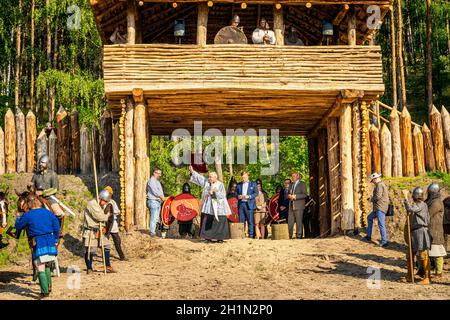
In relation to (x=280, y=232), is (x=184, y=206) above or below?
above

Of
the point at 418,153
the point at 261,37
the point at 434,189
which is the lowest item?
the point at 434,189

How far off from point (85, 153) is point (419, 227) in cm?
1080

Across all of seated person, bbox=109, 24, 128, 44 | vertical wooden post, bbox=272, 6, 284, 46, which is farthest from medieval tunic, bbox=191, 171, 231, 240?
seated person, bbox=109, 24, 128, 44

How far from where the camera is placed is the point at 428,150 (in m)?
20.5

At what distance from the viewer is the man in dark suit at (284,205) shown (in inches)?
746

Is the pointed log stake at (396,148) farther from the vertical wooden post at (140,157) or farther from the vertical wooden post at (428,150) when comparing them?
the vertical wooden post at (140,157)

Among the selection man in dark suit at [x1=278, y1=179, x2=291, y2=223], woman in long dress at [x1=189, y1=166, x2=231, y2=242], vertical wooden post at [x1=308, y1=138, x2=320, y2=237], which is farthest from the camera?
vertical wooden post at [x1=308, y1=138, x2=320, y2=237]

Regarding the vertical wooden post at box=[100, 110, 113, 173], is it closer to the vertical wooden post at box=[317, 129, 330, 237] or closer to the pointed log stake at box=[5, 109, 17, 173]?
the pointed log stake at box=[5, 109, 17, 173]

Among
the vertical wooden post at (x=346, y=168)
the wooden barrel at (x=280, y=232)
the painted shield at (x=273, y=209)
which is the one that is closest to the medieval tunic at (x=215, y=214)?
the wooden barrel at (x=280, y=232)

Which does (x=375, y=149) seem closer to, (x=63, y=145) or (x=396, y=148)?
(x=396, y=148)

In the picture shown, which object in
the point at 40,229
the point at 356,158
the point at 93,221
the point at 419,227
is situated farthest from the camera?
the point at 356,158

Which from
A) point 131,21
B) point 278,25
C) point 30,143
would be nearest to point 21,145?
point 30,143

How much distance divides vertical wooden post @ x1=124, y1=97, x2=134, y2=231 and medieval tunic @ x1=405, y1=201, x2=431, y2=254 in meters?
7.02

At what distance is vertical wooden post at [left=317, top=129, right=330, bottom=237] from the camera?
65.8ft
